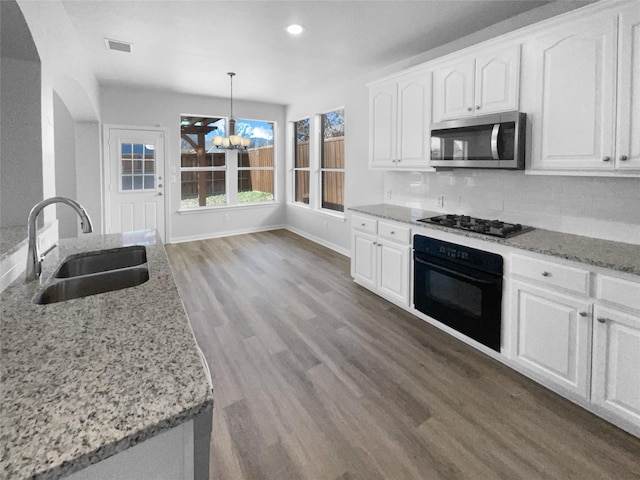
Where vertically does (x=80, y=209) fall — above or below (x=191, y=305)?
A: above

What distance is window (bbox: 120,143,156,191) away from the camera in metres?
5.93

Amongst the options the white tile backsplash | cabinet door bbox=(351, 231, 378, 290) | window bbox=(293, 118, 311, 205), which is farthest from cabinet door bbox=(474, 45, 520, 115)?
window bbox=(293, 118, 311, 205)

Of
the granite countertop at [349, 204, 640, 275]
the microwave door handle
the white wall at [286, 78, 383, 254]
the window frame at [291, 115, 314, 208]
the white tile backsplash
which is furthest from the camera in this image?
the window frame at [291, 115, 314, 208]

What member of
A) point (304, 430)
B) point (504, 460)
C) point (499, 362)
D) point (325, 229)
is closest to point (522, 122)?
point (499, 362)

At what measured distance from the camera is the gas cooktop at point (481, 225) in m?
2.61

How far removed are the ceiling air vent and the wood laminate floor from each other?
2800 mm

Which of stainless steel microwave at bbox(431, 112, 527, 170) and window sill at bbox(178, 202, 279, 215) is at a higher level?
stainless steel microwave at bbox(431, 112, 527, 170)

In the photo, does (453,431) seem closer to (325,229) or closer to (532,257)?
(532,257)

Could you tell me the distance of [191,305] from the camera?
12.0ft

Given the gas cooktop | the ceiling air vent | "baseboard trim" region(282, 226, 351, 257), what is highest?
the ceiling air vent

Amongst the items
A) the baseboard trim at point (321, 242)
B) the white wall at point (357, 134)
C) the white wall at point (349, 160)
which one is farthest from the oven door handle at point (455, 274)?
the baseboard trim at point (321, 242)

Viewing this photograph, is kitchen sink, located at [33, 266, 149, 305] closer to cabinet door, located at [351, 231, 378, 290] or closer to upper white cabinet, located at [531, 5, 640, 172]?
cabinet door, located at [351, 231, 378, 290]

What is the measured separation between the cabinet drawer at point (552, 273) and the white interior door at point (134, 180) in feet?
18.8

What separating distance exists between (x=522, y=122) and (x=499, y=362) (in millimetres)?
1734
